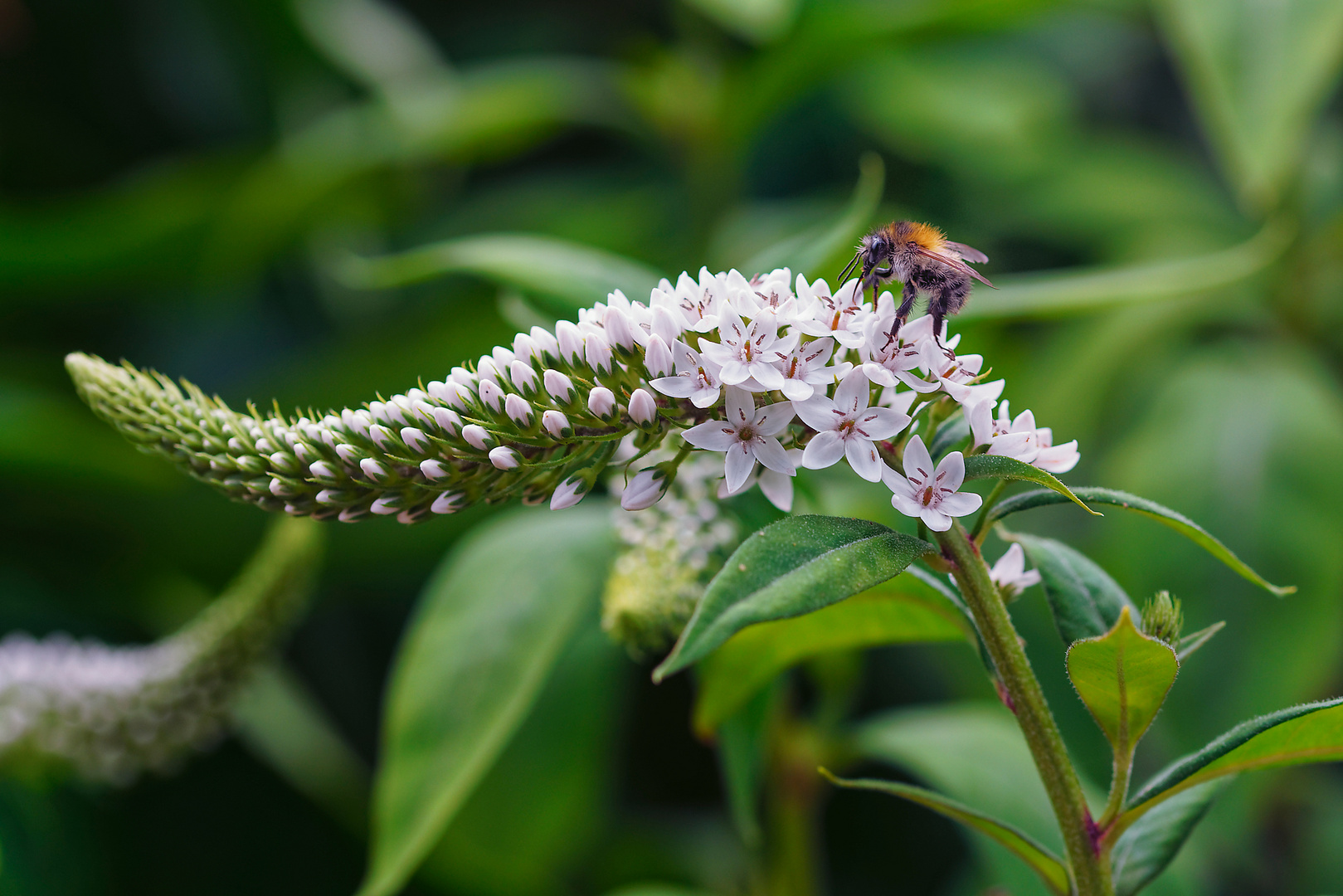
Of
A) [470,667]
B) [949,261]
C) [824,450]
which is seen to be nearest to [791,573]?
[824,450]

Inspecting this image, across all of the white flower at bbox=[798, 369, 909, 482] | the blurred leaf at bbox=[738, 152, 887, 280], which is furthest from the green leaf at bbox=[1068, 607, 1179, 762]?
the blurred leaf at bbox=[738, 152, 887, 280]

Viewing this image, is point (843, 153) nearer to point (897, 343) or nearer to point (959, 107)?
point (959, 107)

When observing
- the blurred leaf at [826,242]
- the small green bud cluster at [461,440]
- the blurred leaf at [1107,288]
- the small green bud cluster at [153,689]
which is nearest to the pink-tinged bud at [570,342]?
the small green bud cluster at [461,440]

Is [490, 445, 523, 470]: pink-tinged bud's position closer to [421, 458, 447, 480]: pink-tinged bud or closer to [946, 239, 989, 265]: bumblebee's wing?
[421, 458, 447, 480]: pink-tinged bud

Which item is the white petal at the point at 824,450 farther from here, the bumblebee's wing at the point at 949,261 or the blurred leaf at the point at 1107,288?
the blurred leaf at the point at 1107,288

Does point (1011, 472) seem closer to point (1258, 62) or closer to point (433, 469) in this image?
point (433, 469)
